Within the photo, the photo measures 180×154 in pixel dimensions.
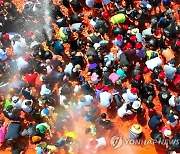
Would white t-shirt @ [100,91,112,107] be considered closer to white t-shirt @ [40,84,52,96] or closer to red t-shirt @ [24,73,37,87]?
white t-shirt @ [40,84,52,96]

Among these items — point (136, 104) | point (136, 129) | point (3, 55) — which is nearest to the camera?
point (136, 129)

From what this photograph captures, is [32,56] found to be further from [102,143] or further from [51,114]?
[102,143]

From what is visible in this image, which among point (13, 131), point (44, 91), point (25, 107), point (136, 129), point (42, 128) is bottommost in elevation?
point (13, 131)

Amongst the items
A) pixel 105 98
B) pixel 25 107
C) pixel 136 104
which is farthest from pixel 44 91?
pixel 136 104

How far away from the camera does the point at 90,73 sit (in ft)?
52.4

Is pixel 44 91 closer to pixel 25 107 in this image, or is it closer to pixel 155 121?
pixel 25 107

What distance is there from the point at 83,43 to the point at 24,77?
2842mm

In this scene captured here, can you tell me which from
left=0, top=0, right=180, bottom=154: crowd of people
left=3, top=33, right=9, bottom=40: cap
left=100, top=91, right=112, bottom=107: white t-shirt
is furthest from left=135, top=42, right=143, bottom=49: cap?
left=3, top=33, right=9, bottom=40: cap

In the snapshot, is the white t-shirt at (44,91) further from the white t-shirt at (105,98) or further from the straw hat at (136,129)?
the straw hat at (136,129)

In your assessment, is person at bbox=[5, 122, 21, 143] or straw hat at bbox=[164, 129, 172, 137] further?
person at bbox=[5, 122, 21, 143]

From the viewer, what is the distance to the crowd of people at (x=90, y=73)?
14.7m

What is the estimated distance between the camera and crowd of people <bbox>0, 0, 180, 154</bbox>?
48.3ft

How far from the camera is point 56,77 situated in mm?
15766

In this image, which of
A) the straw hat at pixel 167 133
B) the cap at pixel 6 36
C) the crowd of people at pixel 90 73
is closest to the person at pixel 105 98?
the crowd of people at pixel 90 73
